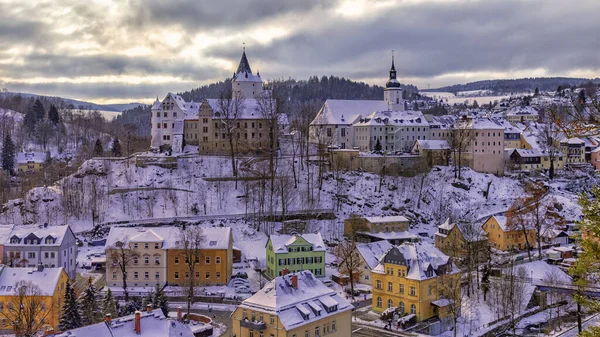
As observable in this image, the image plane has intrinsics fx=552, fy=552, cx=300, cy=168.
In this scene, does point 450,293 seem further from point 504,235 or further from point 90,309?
point 90,309

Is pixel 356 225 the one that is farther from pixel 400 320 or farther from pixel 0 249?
pixel 0 249

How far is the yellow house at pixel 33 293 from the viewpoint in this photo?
113 ft

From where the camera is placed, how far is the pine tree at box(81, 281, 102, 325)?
33.1 m

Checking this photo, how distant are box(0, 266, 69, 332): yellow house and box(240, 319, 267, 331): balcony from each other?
1197cm

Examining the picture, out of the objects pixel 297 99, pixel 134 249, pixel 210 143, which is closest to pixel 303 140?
pixel 210 143

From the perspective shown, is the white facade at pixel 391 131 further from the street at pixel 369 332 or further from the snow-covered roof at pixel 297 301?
the snow-covered roof at pixel 297 301

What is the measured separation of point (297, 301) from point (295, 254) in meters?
15.1

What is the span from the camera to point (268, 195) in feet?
203

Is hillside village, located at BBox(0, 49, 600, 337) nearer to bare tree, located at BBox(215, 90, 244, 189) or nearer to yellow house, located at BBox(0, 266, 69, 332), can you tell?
yellow house, located at BBox(0, 266, 69, 332)

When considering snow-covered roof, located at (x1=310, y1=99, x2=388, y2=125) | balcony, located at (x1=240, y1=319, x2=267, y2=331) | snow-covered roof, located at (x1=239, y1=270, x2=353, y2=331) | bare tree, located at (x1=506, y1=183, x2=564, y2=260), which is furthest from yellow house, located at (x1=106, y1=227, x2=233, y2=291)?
snow-covered roof, located at (x1=310, y1=99, x2=388, y2=125)

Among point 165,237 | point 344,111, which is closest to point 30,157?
point 344,111

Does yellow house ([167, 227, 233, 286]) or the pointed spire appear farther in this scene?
the pointed spire

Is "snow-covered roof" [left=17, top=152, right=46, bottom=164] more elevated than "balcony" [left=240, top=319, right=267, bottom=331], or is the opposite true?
"snow-covered roof" [left=17, top=152, right=46, bottom=164]

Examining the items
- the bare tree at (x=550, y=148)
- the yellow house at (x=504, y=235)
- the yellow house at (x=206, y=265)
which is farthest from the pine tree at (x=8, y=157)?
the bare tree at (x=550, y=148)
